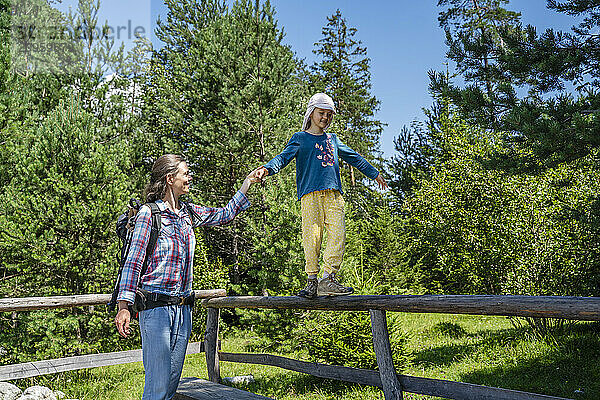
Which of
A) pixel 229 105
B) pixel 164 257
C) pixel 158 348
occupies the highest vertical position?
pixel 229 105

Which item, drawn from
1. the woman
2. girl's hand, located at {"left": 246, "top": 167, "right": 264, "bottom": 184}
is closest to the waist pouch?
the woman

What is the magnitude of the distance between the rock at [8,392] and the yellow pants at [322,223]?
5145mm

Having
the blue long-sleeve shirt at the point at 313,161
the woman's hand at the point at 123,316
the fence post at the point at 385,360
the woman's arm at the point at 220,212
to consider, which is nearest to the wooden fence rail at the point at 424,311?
the fence post at the point at 385,360

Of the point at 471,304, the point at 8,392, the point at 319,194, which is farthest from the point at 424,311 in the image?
the point at 8,392

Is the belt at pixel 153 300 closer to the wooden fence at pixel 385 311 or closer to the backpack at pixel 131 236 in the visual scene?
the backpack at pixel 131 236

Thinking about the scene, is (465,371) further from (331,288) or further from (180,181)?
(180,181)

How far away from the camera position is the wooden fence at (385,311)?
2.65 m

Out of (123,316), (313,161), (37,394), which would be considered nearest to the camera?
(123,316)

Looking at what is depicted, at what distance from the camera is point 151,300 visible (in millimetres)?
2789

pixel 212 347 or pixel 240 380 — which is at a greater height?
pixel 212 347

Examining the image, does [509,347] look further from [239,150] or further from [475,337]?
[239,150]

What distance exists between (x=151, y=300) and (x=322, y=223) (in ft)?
5.21

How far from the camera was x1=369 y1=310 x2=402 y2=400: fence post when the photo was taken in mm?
3691

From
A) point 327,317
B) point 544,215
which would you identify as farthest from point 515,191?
point 327,317
